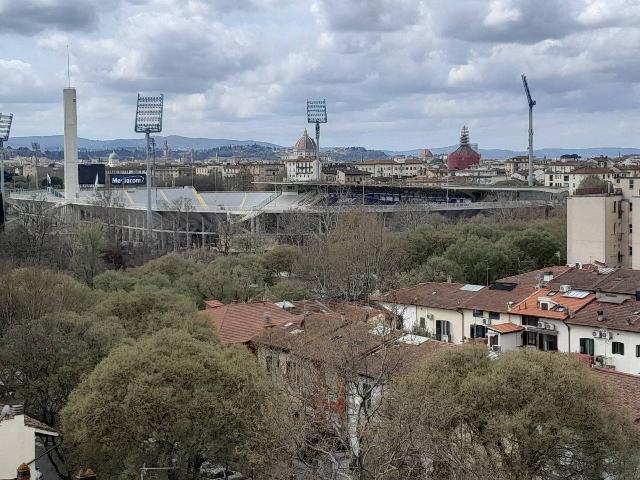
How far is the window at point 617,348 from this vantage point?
23.1 meters

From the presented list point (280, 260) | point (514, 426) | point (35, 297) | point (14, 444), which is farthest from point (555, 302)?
point (280, 260)

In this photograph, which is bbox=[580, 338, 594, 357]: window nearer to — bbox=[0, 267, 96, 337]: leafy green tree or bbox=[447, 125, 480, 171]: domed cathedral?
bbox=[0, 267, 96, 337]: leafy green tree

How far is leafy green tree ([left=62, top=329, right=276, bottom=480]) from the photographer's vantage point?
587 inches

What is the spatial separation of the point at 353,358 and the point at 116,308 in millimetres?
8816

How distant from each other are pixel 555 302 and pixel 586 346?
2.26 m

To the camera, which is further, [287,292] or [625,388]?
[287,292]

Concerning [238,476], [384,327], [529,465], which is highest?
[384,327]

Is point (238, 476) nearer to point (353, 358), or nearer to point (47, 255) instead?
point (353, 358)

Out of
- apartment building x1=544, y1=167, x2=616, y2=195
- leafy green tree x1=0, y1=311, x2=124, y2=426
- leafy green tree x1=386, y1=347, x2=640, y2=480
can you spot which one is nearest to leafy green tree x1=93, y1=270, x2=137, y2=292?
Result: leafy green tree x1=0, y1=311, x2=124, y2=426

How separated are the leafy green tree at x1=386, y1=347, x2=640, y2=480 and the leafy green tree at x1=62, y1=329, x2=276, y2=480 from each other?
8.94 feet

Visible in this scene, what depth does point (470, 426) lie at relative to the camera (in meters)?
14.3

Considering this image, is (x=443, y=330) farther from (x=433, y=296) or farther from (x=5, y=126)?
(x=5, y=126)

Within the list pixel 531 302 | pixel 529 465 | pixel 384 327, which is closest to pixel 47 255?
pixel 531 302

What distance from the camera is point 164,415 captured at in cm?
1501
